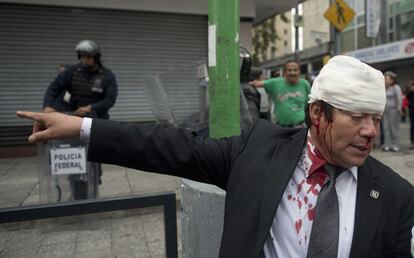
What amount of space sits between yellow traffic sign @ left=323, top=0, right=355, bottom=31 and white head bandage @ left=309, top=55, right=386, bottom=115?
7.55 m

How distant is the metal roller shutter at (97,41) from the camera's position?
852 centimetres

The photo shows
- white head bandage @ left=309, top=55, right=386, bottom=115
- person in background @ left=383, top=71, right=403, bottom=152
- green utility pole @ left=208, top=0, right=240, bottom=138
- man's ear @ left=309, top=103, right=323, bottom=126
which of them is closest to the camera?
white head bandage @ left=309, top=55, right=386, bottom=115

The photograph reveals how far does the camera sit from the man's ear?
1.45 metres

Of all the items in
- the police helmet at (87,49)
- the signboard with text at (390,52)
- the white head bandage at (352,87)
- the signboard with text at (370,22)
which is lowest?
the white head bandage at (352,87)

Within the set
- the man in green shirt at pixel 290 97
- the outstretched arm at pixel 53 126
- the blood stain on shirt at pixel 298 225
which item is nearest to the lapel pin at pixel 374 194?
the blood stain on shirt at pixel 298 225

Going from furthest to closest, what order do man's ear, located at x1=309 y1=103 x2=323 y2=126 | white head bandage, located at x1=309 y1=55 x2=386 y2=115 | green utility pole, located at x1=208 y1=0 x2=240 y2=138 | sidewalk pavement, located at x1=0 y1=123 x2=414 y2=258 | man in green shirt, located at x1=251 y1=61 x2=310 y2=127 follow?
man in green shirt, located at x1=251 y1=61 x2=310 y2=127 < green utility pole, located at x1=208 y1=0 x2=240 y2=138 < sidewalk pavement, located at x1=0 y1=123 x2=414 y2=258 < man's ear, located at x1=309 y1=103 x2=323 y2=126 < white head bandage, located at x1=309 y1=55 x2=386 y2=115

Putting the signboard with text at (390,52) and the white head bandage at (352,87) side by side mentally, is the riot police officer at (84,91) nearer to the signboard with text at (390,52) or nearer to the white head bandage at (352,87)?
the white head bandage at (352,87)

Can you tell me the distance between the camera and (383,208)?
1.39 metres

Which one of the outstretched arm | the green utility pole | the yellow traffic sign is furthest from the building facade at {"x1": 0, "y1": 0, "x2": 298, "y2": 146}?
the outstretched arm

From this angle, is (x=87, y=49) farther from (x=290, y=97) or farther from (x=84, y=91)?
(x=290, y=97)

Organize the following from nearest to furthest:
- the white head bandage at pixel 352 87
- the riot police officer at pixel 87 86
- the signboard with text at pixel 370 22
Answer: the white head bandage at pixel 352 87, the riot police officer at pixel 87 86, the signboard with text at pixel 370 22

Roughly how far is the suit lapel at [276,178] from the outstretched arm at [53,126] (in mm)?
706

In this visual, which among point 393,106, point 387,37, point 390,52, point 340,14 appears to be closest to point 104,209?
point 340,14

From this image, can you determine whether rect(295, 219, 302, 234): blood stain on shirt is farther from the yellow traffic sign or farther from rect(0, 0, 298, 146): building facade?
the yellow traffic sign
